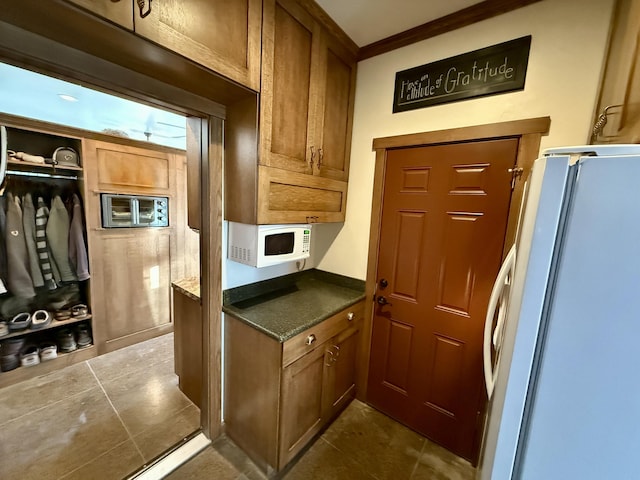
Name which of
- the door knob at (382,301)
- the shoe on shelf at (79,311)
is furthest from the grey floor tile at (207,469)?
the shoe on shelf at (79,311)

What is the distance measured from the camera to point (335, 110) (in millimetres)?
1790

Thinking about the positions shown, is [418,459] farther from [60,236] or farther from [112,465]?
[60,236]

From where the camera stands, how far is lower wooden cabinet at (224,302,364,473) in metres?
1.39

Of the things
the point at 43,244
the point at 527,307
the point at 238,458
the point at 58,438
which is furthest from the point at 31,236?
the point at 527,307

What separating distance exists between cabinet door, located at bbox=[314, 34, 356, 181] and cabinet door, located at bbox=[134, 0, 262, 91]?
52cm

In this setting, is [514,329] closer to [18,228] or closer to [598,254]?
[598,254]

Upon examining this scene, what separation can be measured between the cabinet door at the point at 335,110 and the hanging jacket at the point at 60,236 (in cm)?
244

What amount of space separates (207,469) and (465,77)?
283 cm

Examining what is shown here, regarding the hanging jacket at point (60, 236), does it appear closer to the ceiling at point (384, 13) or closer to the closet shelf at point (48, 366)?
the closet shelf at point (48, 366)

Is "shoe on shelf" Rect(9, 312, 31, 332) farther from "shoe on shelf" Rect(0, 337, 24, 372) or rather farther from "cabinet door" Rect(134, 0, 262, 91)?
"cabinet door" Rect(134, 0, 262, 91)

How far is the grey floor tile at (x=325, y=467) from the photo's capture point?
1502mm

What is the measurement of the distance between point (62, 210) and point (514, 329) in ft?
11.0

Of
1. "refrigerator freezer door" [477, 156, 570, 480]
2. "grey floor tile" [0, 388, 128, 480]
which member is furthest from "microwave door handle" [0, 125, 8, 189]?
"refrigerator freezer door" [477, 156, 570, 480]

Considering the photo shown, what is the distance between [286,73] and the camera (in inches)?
55.2
